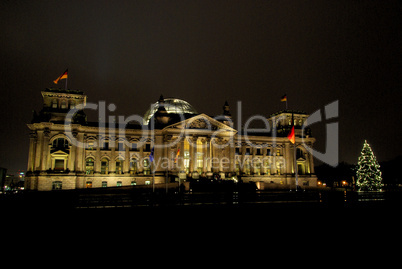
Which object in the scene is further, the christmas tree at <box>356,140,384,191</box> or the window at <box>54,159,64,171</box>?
the window at <box>54,159,64,171</box>

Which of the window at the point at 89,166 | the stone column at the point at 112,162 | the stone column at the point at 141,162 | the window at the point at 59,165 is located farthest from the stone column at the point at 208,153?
the window at the point at 59,165

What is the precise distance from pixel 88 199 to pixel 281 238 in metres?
16.4

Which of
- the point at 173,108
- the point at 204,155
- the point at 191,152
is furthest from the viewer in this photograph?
the point at 173,108

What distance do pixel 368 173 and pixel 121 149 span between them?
48738 millimetres

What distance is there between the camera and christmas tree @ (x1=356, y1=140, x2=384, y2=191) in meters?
52.0

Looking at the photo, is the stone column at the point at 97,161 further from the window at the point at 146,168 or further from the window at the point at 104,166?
the window at the point at 146,168

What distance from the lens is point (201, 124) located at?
68875 millimetres

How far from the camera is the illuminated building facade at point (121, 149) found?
204 feet

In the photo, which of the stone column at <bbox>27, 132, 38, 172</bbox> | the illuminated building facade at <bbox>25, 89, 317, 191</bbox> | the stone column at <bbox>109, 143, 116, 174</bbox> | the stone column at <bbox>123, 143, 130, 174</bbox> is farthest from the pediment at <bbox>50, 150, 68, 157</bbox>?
the stone column at <bbox>123, 143, 130, 174</bbox>

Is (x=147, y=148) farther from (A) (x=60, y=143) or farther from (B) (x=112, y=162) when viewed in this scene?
(A) (x=60, y=143)

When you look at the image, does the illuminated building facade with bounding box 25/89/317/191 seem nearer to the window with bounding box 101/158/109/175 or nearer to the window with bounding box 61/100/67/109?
the window with bounding box 61/100/67/109

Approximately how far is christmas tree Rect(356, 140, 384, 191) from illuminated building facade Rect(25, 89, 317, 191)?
12.6 m

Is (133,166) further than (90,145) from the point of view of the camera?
Yes

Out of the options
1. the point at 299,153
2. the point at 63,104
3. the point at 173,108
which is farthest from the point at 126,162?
the point at 299,153
